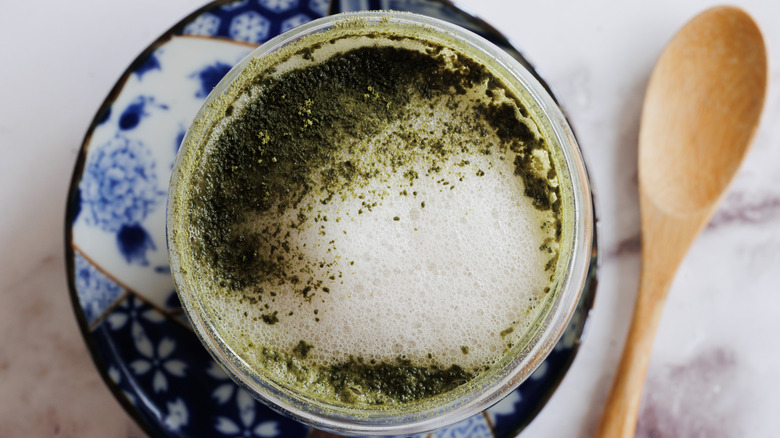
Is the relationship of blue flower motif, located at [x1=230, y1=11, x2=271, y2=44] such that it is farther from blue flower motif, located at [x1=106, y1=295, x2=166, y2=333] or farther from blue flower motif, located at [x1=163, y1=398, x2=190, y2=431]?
blue flower motif, located at [x1=163, y1=398, x2=190, y2=431]

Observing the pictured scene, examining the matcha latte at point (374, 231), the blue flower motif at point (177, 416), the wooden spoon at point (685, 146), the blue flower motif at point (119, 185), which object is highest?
the wooden spoon at point (685, 146)

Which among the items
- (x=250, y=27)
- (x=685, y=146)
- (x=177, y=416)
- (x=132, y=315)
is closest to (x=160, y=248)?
(x=132, y=315)

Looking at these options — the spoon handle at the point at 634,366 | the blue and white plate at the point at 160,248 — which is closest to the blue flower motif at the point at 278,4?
the blue and white plate at the point at 160,248

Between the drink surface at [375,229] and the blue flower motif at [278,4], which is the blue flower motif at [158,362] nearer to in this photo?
the drink surface at [375,229]

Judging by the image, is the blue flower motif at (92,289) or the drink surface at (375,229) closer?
the drink surface at (375,229)

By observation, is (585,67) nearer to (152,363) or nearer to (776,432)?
(776,432)

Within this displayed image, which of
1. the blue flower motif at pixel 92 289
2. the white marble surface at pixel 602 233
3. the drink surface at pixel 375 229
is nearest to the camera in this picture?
the drink surface at pixel 375 229
